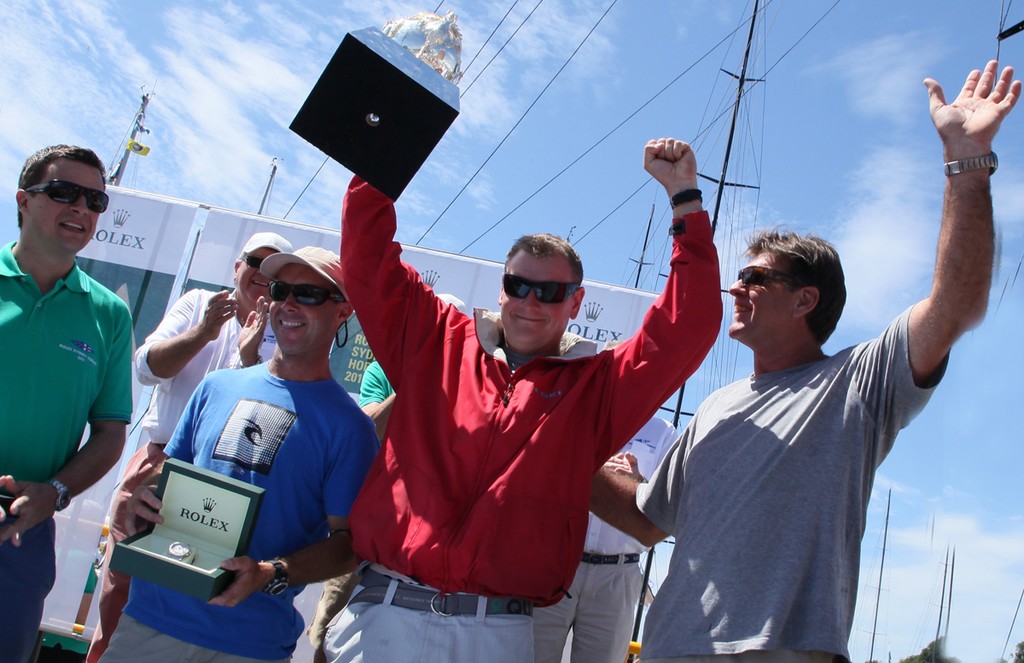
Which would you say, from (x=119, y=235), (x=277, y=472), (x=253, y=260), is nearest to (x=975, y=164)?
(x=277, y=472)

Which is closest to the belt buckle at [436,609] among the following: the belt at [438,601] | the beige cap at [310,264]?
the belt at [438,601]

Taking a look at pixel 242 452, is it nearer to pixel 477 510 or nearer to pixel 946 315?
pixel 477 510

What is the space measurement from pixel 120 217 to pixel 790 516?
20.6 feet

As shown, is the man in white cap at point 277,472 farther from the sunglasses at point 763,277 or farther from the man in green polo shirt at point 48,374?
the sunglasses at point 763,277

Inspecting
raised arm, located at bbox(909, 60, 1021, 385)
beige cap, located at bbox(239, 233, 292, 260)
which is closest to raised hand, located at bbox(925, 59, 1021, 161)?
raised arm, located at bbox(909, 60, 1021, 385)

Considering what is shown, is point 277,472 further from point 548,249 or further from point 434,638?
point 548,249

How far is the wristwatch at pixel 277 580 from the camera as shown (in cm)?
234

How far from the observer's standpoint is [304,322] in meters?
2.74

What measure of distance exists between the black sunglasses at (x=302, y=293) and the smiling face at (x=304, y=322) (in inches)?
0.5

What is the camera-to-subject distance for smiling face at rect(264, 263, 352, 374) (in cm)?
271

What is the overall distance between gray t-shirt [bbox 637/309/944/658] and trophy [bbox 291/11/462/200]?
1306 mm

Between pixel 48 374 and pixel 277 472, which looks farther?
pixel 48 374

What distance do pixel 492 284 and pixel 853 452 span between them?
14.4 feet

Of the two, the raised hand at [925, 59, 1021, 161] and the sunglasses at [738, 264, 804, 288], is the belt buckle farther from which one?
the raised hand at [925, 59, 1021, 161]
